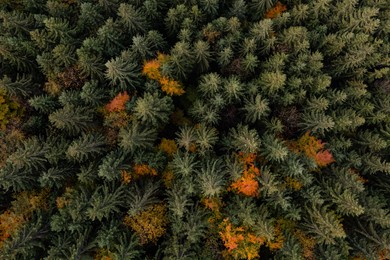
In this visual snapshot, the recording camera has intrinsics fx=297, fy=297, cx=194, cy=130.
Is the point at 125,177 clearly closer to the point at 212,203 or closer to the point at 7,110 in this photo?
the point at 212,203

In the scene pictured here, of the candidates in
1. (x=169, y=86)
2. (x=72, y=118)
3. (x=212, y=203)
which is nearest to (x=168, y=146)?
(x=169, y=86)

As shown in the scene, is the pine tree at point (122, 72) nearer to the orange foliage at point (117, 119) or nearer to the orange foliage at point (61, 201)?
the orange foliage at point (117, 119)

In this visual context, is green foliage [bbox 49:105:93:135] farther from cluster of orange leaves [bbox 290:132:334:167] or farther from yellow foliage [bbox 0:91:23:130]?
cluster of orange leaves [bbox 290:132:334:167]

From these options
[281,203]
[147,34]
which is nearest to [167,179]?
[281,203]

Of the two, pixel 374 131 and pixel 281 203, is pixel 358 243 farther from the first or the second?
pixel 374 131

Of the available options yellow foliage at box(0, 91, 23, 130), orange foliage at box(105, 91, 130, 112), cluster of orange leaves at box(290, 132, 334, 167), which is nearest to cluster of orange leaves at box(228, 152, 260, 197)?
cluster of orange leaves at box(290, 132, 334, 167)

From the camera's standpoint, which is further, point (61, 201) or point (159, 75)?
point (159, 75)
